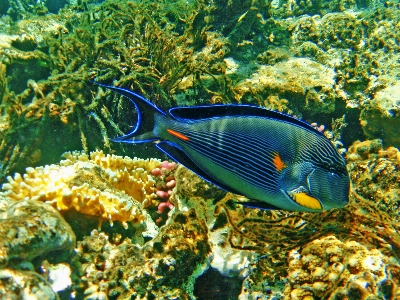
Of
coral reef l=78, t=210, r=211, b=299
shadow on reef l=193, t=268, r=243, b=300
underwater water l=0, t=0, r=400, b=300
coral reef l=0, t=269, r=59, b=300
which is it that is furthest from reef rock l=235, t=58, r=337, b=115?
coral reef l=0, t=269, r=59, b=300

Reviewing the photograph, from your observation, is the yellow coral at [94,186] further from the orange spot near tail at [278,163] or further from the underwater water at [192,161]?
the orange spot near tail at [278,163]

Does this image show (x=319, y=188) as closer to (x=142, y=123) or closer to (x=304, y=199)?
(x=304, y=199)

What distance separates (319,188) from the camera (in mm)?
1401

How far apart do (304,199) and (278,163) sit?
0.69 ft

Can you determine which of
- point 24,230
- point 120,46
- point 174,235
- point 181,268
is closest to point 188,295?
point 181,268

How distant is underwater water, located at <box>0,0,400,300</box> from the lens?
78.9 inches

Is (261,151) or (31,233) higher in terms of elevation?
(261,151)

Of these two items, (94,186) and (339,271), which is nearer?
(339,271)

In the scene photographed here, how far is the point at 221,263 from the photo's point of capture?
249 cm

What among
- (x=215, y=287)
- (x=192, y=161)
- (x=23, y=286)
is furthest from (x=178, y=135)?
(x=215, y=287)

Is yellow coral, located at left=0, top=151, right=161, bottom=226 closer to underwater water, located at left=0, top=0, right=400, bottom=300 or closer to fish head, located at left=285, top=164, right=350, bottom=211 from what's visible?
underwater water, located at left=0, top=0, right=400, bottom=300

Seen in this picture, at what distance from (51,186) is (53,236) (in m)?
1.04

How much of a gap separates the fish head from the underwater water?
1 centimetres

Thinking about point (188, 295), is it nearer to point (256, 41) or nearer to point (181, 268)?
point (181, 268)
